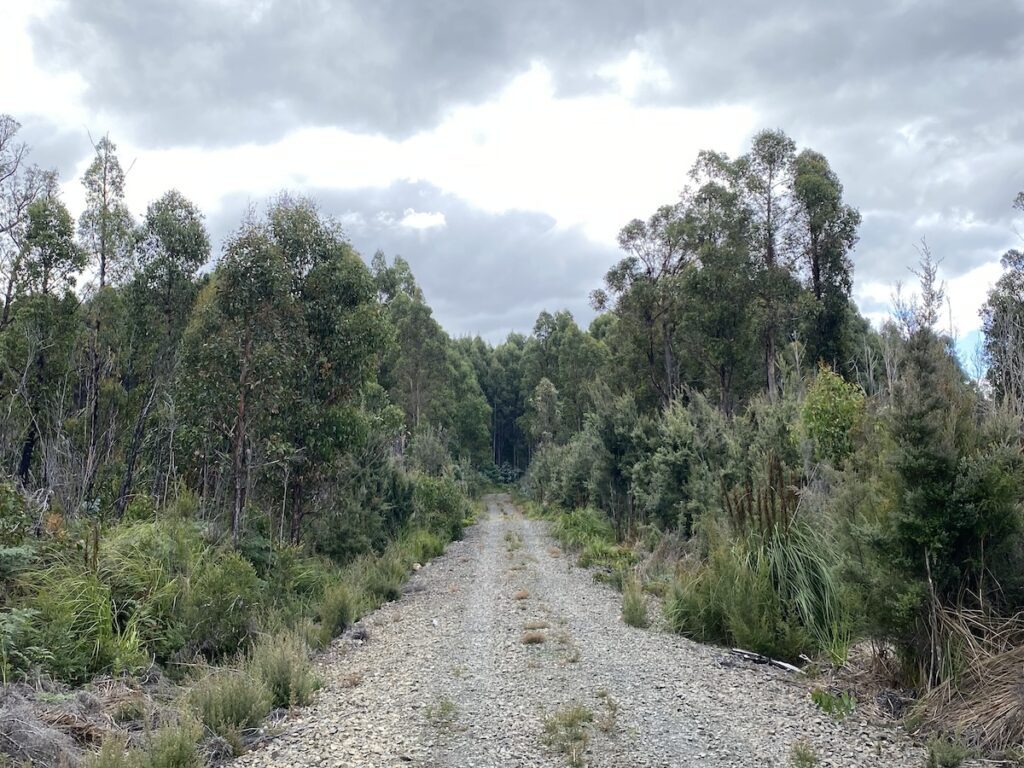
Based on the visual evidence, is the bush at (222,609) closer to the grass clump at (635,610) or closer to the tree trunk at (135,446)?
the grass clump at (635,610)

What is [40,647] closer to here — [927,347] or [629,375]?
[927,347]

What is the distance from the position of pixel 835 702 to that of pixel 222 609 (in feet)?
21.0

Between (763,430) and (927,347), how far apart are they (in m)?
7.48

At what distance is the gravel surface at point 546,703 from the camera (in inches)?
201

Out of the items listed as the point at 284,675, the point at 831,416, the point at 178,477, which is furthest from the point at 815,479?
the point at 178,477

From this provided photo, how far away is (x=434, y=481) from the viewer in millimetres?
24922

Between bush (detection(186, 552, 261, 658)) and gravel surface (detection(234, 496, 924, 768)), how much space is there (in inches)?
41.3

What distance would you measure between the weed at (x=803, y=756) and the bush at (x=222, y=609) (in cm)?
599

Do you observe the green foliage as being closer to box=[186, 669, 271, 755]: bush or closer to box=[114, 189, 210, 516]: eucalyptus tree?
box=[186, 669, 271, 755]: bush

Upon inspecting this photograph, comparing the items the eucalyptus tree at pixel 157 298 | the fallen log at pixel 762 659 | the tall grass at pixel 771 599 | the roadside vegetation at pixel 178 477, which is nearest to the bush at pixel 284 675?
the roadside vegetation at pixel 178 477

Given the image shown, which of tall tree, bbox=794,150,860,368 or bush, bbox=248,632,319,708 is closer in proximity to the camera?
bush, bbox=248,632,319,708

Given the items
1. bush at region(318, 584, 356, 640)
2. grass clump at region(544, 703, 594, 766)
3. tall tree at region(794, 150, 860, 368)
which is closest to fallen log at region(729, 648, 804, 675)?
grass clump at region(544, 703, 594, 766)

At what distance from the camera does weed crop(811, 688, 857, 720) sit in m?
5.82

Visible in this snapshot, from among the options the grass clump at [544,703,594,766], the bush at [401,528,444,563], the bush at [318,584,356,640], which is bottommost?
the bush at [401,528,444,563]
